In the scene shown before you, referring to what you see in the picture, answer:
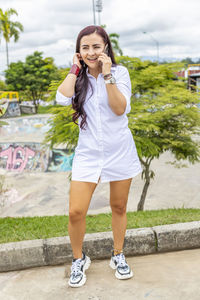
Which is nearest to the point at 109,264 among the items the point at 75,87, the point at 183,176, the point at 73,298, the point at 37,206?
the point at 73,298

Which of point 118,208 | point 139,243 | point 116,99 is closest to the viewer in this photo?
point 116,99

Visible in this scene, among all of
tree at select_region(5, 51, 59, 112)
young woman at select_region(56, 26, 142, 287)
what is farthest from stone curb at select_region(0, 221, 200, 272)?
tree at select_region(5, 51, 59, 112)

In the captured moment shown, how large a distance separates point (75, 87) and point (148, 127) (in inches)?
137

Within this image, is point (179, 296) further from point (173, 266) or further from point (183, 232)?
point (183, 232)

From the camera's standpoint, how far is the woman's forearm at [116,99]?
7.02 feet

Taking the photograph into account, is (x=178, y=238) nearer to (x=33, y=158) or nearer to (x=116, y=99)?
(x=116, y=99)

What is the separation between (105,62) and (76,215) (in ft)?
3.57

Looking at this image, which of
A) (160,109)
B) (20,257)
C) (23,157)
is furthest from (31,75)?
(20,257)

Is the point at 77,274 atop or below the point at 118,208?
below

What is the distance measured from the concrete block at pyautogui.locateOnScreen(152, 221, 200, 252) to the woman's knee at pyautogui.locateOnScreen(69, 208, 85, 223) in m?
0.89

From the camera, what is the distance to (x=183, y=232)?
2.88 m

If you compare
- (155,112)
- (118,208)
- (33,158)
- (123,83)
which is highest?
(123,83)

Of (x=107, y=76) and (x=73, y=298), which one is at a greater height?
(x=107, y=76)

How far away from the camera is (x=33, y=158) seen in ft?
48.4
